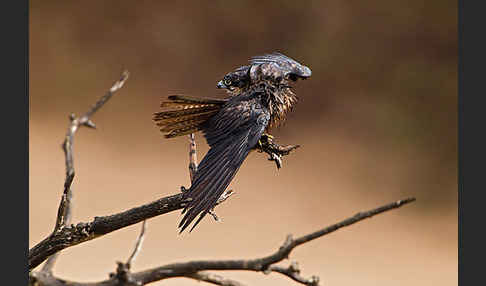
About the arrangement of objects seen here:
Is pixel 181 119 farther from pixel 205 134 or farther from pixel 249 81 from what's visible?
pixel 249 81

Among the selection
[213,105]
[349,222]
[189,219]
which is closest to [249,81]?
[213,105]

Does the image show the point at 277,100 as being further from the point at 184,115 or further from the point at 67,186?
the point at 67,186

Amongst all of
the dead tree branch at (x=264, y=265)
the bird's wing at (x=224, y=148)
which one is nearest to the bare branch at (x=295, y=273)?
the dead tree branch at (x=264, y=265)

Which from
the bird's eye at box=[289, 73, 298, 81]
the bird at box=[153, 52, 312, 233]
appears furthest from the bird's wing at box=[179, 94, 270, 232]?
the bird's eye at box=[289, 73, 298, 81]

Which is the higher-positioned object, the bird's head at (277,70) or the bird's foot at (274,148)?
the bird's head at (277,70)

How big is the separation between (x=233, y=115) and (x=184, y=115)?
0.09m

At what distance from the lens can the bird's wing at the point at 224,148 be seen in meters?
0.95

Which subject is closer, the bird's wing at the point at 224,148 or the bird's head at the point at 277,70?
the bird's wing at the point at 224,148

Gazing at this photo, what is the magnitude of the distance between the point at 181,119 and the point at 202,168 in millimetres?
165

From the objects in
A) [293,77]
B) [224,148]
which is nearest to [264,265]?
[224,148]

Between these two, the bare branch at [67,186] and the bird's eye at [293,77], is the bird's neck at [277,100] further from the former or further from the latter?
the bare branch at [67,186]

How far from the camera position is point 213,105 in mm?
1150

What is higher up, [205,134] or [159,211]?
[205,134]

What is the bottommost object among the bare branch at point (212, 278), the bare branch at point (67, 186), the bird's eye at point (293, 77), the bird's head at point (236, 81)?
the bare branch at point (212, 278)
